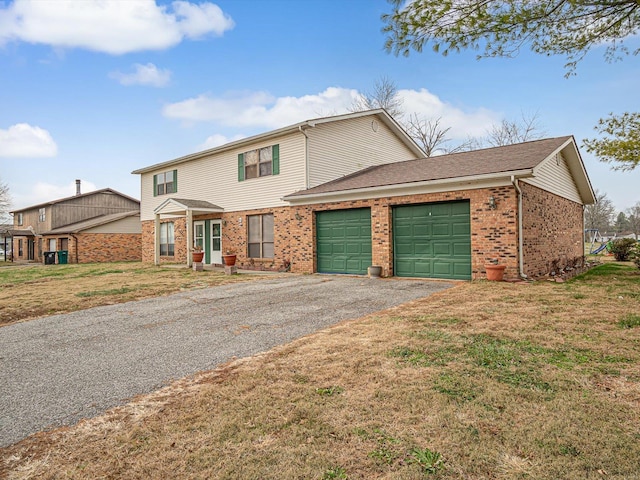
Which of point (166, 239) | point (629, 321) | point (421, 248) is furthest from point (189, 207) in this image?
point (629, 321)

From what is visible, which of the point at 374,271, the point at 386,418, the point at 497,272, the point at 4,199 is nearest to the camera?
the point at 386,418

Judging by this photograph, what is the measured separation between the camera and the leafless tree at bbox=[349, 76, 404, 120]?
31141 millimetres

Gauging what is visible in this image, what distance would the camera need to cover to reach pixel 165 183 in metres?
21.7

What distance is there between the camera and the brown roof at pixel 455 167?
1077 cm

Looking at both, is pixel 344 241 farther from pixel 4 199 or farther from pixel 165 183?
pixel 4 199

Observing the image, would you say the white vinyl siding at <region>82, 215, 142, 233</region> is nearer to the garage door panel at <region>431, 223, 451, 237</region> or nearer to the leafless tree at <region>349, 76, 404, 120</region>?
the leafless tree at <region>349, 76, 404, 120</region>

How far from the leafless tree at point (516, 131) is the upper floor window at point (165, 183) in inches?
953

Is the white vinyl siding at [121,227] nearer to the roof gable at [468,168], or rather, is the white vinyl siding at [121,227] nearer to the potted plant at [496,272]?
the roof gable at [468,168]

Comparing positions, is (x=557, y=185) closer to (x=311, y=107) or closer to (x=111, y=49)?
(x=111, y=49)

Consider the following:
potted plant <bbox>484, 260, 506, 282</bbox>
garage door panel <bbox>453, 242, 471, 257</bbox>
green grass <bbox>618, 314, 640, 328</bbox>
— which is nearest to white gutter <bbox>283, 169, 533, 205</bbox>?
garage door panel <bbox>453, 242, 471, 257</bbox>

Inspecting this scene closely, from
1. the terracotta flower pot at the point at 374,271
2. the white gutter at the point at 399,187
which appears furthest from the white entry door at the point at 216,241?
the terracotta flower pot at the point at 374,271

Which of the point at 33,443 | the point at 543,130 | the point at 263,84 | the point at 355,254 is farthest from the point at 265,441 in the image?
the point at 543,130

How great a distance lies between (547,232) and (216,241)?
13826 millimetres

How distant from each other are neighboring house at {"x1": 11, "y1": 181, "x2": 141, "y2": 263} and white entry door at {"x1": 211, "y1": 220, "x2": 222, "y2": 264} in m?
13.9
